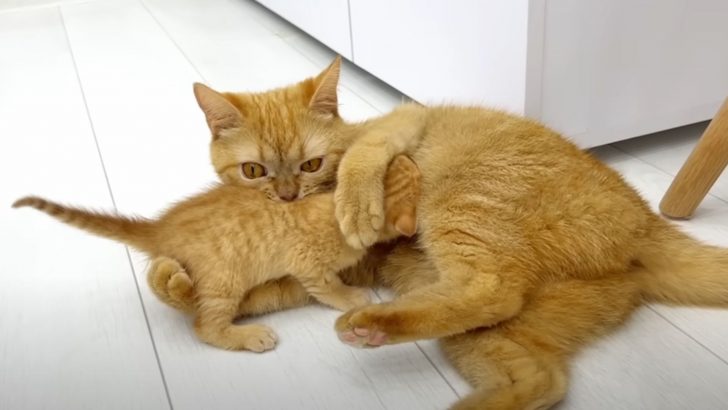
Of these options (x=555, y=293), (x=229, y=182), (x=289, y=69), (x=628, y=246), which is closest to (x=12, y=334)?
(x=229, y=182)

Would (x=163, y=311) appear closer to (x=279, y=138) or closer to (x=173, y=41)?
(x=279, y=138)

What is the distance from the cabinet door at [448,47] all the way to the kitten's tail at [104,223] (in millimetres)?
753

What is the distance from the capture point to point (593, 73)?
4.90 feet

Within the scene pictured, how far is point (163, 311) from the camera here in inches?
48.2

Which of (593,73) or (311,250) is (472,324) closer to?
(311,250)

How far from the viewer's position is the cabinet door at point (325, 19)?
226 cm

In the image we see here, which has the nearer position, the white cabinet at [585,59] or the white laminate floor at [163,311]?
the white laminate floor at [163,311]

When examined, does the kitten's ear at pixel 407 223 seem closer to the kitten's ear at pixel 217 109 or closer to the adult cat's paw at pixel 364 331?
the adult cat's paw at pixel 364 331

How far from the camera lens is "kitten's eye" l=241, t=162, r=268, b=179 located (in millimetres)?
1205

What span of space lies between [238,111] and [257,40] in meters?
1.69

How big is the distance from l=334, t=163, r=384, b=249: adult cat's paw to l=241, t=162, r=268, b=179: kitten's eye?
138 millimetres

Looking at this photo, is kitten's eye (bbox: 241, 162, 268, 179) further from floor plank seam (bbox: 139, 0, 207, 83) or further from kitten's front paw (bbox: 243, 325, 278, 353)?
floor plank seam (bbox: 139, 0, 207, 83)

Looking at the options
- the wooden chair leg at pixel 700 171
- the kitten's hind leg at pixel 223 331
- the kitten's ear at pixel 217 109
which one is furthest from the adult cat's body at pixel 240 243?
the wooden chair leg at pixel 700 171

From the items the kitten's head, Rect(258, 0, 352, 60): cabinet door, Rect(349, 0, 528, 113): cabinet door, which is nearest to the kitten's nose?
the kitten's head
